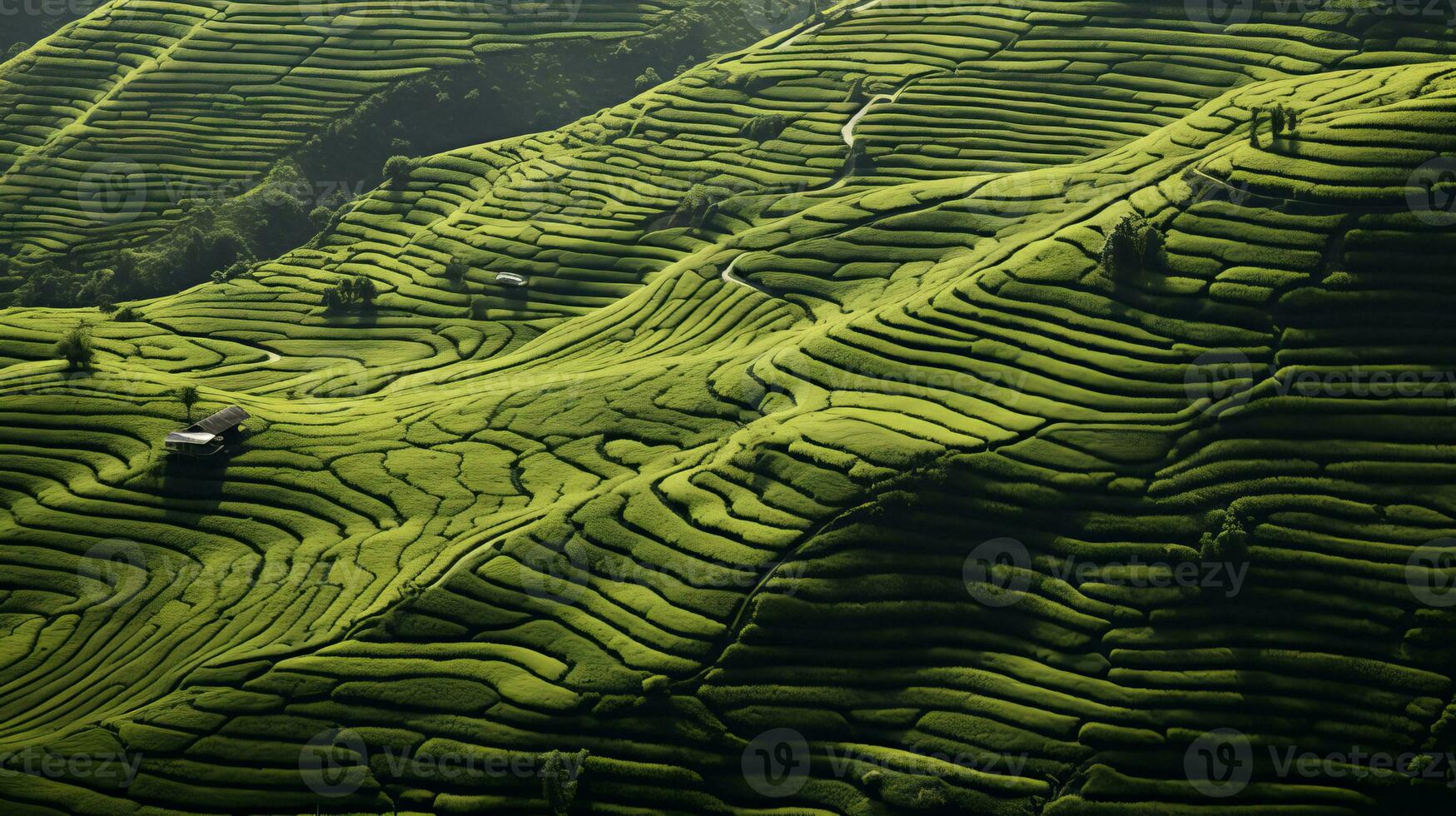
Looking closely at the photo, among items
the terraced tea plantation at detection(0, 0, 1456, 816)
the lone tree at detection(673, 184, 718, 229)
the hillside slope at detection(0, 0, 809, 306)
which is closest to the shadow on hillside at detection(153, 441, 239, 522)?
the terraced tea plantation at detection(0, 0, 1456, 816)

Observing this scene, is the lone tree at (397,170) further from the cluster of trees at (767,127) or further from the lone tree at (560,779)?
the lone tree at (560,779)

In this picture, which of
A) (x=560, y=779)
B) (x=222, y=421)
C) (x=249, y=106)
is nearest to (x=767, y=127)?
(x=249, y=106)

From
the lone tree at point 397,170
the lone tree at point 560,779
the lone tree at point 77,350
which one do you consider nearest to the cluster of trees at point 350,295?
the lone tree at point 397,170

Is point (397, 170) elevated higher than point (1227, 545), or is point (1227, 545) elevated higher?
point (397, 170)

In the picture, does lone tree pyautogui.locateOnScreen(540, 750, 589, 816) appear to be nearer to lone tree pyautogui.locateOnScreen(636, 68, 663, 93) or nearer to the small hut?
the small hut

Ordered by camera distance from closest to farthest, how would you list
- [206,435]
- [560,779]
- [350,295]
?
[560,779] < [206,435] < [350,295]

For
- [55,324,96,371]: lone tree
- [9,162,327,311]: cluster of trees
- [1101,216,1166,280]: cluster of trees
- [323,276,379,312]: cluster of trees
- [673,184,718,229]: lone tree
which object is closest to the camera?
[1101,216,1166,280]: cluster of trees

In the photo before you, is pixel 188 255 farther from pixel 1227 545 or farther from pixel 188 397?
pixel 1227 545

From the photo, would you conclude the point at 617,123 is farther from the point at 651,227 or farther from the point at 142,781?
the point at 142,781
